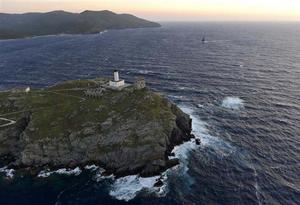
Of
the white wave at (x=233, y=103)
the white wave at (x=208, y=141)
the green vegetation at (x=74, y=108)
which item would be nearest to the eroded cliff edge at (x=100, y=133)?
the green vegetation at (x=74, y=108)

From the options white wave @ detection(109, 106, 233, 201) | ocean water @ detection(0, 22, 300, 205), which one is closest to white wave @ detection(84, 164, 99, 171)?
ocean water @ detection(0, 22, 300, 205)

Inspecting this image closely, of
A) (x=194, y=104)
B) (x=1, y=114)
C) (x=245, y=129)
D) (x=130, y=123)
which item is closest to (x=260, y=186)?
(x=245, y=129)

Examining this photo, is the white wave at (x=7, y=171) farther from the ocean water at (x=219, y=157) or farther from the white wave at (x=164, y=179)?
the white wave at (x=164, y=179)

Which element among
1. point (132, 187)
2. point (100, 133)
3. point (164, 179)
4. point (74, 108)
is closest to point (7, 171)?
point (100, 133)

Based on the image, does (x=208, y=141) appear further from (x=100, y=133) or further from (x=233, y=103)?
(x=233, y=103)

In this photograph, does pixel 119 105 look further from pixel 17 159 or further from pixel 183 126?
pixel 17 159
